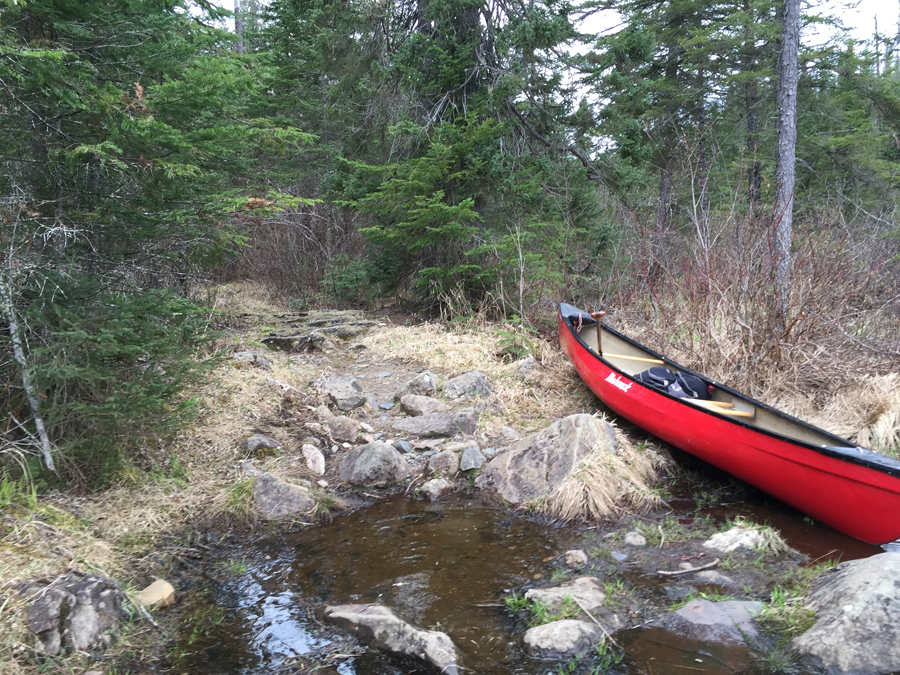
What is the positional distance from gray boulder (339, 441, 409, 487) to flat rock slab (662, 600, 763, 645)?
2860mm

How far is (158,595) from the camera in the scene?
3.56 metres

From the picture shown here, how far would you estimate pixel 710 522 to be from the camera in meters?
4.48

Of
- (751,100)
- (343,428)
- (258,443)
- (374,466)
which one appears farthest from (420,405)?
(751,100)

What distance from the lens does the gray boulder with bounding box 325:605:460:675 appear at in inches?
119

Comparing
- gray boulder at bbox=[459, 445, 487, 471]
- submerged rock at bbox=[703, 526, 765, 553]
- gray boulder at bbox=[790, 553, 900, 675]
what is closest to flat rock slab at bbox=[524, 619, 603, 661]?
gray boulder at bbox=[790, 553, 900, 675]

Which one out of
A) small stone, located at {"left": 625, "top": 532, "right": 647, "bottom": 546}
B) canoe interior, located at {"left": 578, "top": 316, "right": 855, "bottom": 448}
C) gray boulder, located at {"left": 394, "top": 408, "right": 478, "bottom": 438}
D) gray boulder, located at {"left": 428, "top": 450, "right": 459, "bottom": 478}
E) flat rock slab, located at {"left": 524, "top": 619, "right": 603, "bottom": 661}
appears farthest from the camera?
gray boulder, located at {"left": 394, "top": 408, "right": 478, "bottom": 438}

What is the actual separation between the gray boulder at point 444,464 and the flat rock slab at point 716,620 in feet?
8.70

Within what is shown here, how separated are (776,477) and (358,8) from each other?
9.08 m

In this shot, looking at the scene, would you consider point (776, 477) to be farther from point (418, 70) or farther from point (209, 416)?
point (418, 70)

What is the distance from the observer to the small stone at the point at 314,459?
5453 millimetres

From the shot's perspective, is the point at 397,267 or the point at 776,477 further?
the point at 397,267

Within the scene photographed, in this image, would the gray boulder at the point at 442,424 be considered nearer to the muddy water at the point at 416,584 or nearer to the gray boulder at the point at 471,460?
the gray boulder at the point at 471,460

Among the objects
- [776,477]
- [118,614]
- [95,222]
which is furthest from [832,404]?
[95,222]

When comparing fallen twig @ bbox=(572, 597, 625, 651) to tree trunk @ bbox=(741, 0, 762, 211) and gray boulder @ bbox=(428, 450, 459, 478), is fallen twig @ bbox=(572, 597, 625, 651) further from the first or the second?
tree trunk @ bbox=(741, 0, 762, 211)
